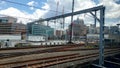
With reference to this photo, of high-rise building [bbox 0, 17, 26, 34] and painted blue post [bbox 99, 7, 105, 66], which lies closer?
painted blue post [bbox 99, 7, 105, 66]

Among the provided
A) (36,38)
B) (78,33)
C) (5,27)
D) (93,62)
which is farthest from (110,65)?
(5,27)

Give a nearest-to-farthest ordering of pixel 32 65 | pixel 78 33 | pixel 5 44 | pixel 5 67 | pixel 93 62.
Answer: pixel 5 67 < pixel 32 65 < pixel 93 62 < pixel 5 44 < pixel 78 33

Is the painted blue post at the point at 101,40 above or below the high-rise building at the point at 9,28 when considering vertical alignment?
below

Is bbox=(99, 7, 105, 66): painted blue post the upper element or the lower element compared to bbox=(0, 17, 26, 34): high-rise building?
lower

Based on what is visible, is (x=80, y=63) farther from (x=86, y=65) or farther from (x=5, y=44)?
(x=5, y=44)

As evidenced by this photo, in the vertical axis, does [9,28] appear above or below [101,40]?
above

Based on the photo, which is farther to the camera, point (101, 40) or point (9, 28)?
point (9, 28)

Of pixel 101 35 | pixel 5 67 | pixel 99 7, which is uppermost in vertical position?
pixel 99 7

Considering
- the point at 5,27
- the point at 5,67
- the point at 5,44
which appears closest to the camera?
the point at 5,67

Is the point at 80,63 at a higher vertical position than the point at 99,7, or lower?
lower

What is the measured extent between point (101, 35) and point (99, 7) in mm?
3313

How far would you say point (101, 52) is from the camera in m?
18.0

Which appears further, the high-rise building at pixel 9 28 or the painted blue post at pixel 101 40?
the high-rise building at pixel 9 28

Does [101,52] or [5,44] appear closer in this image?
[101,52]
